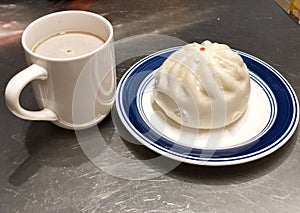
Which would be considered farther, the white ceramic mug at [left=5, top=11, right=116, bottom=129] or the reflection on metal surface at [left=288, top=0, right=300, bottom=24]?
the reflection on metal surface at [left=288, top=0, right=300, bottom=24]

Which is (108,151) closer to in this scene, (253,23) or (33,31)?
(33,31)

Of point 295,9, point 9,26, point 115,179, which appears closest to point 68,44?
point 115,179

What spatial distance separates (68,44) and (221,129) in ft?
0.84

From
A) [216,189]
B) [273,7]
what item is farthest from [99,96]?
[273,7]

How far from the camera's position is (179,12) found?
958 mm

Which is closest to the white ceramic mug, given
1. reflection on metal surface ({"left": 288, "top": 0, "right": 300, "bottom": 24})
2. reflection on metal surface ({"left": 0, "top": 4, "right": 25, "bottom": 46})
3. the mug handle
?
the mug handle

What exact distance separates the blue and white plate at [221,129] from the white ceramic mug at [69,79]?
5 centimetres

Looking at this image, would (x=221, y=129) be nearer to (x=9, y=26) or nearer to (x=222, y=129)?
(x=222, y=129)

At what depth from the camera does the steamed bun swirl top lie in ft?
1.87

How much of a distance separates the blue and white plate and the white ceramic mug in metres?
0.05

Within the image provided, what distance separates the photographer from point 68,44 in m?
0.57

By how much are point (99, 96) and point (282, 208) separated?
292 mm

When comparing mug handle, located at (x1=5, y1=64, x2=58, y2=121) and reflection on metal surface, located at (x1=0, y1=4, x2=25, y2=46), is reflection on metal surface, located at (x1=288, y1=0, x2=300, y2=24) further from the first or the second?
mug handle, located at (x1=5, y1=64, x2=58, y2=121)

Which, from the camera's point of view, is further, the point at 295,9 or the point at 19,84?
the point at 295,9
